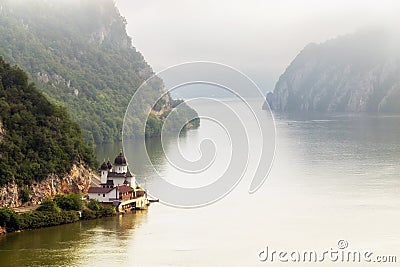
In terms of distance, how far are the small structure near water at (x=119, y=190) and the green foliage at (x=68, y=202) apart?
3.64ft

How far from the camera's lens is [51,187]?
2292cm

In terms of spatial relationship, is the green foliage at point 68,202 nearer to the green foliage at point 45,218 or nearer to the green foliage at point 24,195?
the green foliage at point 45,218

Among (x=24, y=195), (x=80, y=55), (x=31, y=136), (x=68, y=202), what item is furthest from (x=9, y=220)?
(x=80, y=55)

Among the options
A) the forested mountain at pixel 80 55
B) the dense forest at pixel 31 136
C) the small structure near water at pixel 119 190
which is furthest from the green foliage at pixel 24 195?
the forested mountain at pixel 80 55

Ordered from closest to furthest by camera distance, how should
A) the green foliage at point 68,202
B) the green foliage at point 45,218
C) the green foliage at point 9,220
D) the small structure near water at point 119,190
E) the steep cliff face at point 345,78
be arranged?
1. the green foliage at point 9,220
2. the green foliage at point 45,218
3. the green foliage at point 68,202
4. the small structure near water at point 119,190
5. the steep cliff face at point 345,78

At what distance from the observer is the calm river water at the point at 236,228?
17219mm

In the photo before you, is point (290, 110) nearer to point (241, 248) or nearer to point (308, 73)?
point (308, 73)

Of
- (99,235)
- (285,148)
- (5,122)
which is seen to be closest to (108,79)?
(285,148)

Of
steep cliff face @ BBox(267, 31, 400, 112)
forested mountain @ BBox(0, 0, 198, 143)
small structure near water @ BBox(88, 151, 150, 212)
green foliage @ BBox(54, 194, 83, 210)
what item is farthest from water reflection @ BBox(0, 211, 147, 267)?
steep cliff face @ BBox(267, 31, 400, 112)

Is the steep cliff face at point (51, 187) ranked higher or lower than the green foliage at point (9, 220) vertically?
higher

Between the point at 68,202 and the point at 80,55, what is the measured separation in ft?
124

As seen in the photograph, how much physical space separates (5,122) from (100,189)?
11.5 feet

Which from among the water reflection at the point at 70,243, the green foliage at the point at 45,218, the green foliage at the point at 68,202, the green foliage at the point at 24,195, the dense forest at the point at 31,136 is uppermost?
the dense forest at the point at 31,136

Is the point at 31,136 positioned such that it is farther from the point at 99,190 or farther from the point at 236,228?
the point at 236,228
